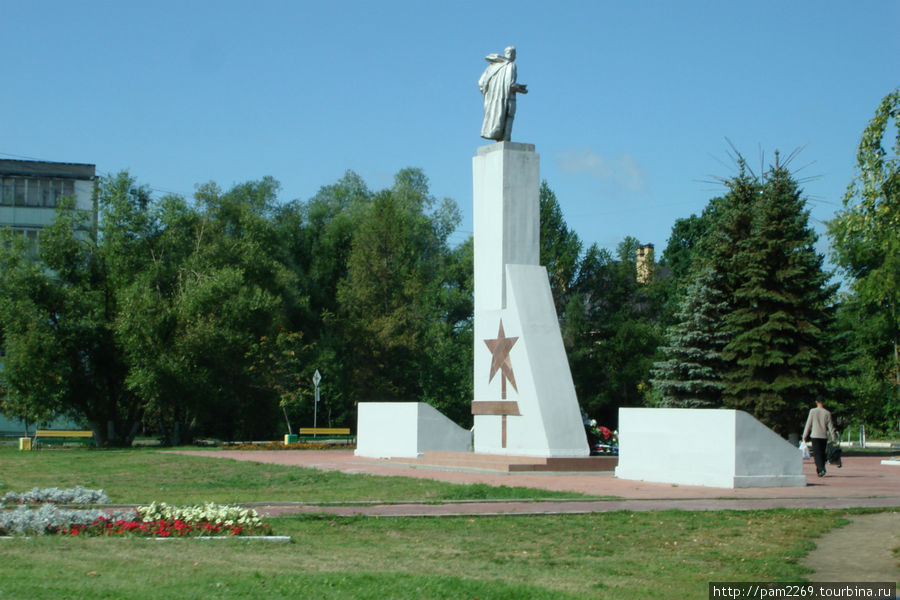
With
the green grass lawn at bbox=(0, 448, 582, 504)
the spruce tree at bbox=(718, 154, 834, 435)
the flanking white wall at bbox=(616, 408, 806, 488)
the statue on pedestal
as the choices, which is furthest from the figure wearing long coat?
the spruce tree at bbox=(718, 154, 834, 435)

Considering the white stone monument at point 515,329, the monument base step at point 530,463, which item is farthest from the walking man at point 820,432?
the white stone monument at point 515,329

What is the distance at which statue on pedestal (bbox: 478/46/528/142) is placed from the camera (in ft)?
76.1

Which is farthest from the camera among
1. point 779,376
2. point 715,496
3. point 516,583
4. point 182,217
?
point 182,217

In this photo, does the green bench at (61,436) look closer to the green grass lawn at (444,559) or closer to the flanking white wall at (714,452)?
the flanking white wall at (714,452)

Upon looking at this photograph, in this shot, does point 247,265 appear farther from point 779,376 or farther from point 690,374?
point 779,376

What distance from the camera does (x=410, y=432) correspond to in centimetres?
2606

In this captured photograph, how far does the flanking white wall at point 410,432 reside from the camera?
25.8 meters

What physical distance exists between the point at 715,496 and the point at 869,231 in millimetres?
5477

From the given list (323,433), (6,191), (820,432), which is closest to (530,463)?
(820,432)

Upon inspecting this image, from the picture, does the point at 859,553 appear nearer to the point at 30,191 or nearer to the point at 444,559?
the point at 444,559

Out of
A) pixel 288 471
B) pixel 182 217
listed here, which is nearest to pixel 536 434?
pixel 288 471

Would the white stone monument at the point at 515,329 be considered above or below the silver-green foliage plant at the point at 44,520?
above

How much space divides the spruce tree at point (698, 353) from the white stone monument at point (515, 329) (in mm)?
10939

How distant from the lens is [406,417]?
2628cm
